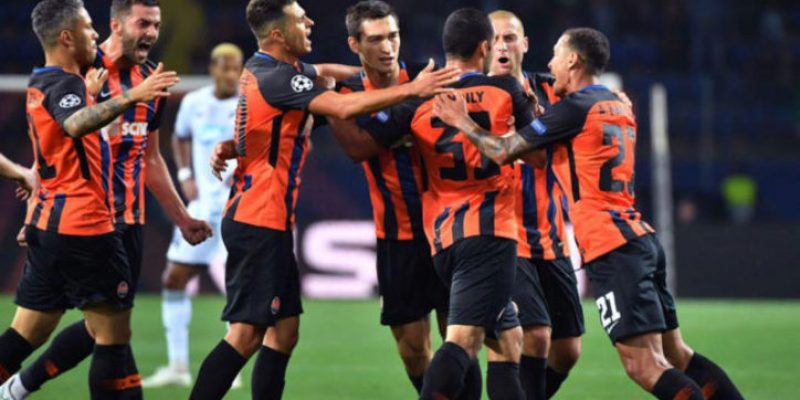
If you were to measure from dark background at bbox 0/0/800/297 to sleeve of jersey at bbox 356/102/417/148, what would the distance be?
929 centimetres

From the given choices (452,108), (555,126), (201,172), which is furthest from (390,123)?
(201,172)

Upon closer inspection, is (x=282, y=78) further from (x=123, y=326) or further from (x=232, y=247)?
(x=123, y=326)

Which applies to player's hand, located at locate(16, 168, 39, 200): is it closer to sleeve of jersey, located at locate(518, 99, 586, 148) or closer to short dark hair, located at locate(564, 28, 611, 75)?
sleeve of jersey, located at locate(518, 99, 586, 148)

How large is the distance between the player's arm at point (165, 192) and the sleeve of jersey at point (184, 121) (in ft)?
9.48

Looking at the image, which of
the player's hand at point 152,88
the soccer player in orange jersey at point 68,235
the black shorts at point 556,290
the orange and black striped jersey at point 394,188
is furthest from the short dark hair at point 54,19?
the black shorts at point 556,290

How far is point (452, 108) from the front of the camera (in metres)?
6.01

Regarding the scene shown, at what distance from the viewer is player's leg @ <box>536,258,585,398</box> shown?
7051 millimetres

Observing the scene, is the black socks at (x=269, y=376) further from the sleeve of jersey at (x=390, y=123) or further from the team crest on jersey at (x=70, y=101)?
the team crest on jersey at (x=70, y=101)

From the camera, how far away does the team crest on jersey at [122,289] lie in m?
6.31

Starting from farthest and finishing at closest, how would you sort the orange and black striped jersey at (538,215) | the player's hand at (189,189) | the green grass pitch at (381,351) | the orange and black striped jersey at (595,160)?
1. the player's hand at (189,189)
2. the green grass pitch at (381,351)
3. the orange and black striped jersey at (538,215)
4. the orange and black striped jersey at (595,160)

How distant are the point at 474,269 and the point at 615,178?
32.4 inches

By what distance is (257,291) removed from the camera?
620cm

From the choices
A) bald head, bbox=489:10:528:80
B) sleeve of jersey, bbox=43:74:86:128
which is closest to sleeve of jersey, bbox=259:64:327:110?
sleeve of jersey, bbox=43:74:86:128

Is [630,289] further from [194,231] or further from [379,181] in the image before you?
[194,231]
